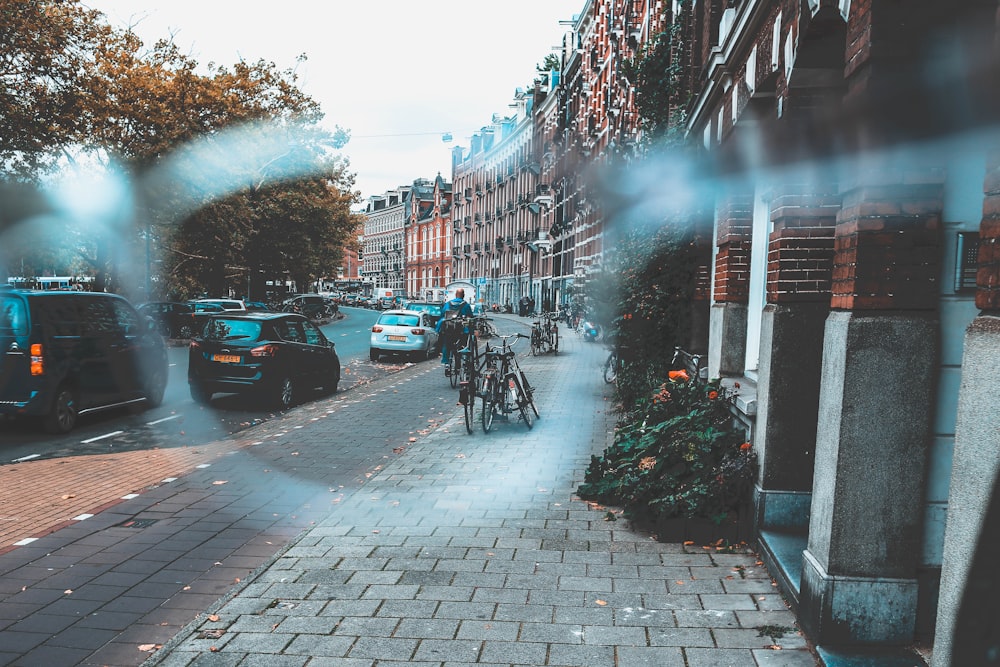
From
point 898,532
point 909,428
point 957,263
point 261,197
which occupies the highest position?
point 261,197

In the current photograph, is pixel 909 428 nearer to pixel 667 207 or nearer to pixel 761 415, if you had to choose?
pixel 761 415

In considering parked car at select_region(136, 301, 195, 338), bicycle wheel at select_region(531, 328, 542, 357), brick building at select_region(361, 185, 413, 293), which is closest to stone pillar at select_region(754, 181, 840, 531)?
bicycle wheel at select_region(531, 328, 542, 357)

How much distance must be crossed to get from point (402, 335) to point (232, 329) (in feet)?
31.8

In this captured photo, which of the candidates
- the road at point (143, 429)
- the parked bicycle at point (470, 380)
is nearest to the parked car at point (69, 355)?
the road at point (143, 429)

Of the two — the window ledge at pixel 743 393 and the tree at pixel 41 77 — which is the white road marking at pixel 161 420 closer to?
the window ledge at pixel 743 393

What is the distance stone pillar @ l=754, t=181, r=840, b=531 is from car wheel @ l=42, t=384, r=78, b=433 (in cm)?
835

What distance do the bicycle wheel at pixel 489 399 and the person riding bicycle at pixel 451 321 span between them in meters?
4.50

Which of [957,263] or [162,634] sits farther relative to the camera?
[162,634]

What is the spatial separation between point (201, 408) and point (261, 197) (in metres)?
26.7

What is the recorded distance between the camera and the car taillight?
364 inches

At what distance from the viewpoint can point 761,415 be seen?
5.34 metres

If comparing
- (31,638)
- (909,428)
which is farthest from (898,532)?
(31,638)

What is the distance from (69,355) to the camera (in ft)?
32.1

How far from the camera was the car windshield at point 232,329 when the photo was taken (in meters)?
12.2
